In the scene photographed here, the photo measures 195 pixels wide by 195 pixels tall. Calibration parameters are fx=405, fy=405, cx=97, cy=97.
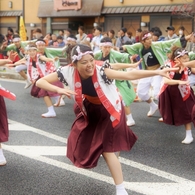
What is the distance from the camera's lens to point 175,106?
611 cm

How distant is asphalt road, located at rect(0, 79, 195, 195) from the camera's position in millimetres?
4043

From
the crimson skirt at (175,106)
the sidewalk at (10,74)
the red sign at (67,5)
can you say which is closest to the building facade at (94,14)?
the red sign at (67,5)

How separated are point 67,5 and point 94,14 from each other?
208 cm

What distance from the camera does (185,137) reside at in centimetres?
616

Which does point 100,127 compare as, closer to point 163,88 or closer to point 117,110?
point 117,110

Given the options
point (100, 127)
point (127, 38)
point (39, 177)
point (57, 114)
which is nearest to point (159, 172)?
point (100, 127)

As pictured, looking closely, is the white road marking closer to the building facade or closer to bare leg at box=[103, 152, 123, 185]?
bare leg at box=[103, 152, 123, 185]

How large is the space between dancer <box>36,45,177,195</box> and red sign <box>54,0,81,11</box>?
59.4 feet

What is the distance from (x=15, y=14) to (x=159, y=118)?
1949 cm

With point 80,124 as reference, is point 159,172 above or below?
below

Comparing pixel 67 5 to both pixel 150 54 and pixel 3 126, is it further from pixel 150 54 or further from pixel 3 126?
pixel 3 126

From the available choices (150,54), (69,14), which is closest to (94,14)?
(69,14)

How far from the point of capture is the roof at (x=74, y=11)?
20719 millimetres

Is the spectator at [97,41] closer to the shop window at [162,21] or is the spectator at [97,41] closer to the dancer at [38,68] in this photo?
the dancer at [38,68]
